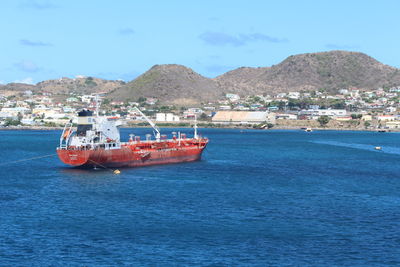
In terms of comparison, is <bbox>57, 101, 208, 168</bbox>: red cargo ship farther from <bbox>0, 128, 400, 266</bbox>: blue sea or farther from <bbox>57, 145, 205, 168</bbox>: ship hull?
<bbox>0, 128, 400, 266</bbox>: blue sea

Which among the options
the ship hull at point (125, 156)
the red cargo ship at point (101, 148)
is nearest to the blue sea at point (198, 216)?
the ship hull at point (125, 156)

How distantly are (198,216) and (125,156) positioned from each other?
106 feet

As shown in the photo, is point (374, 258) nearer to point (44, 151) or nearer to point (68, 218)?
→ point (68, 218)

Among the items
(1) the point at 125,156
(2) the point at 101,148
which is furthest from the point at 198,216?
(1) the point at 125,156

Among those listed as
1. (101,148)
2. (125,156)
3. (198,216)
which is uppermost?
(101,148)

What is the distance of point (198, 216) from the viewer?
4944cm

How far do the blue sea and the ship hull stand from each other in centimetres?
182

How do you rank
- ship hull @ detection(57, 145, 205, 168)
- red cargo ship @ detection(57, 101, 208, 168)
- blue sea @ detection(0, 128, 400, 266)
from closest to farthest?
1. blue sea @ detection(0, 128, 400, 266)
2. ship hull @ detection(57, 145, 205, 168)
3. red cargo ship @ detection(57, 101, 208, 168)

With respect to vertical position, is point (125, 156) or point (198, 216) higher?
point (125, 156)

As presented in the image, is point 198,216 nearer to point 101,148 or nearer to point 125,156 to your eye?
point 101,148

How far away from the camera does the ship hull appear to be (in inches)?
2945

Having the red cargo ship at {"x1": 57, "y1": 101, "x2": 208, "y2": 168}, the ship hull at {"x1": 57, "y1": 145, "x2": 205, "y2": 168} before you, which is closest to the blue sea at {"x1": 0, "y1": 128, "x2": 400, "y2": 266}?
the ship hull at {"x1": 57, "y1": 145, "x2": 205, "y2": 168}

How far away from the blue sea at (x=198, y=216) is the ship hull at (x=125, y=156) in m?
1.82

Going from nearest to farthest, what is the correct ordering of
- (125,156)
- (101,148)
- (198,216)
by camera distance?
(198,216) < (101,148) < (125,156)
